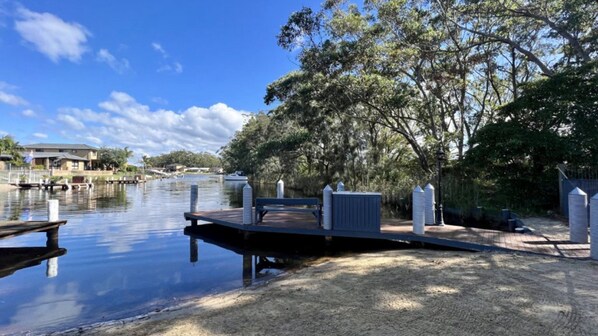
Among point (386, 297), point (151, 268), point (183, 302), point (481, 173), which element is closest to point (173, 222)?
point (151, 268)

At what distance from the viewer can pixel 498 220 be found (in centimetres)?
1158

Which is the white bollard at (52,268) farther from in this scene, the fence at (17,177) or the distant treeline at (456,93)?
the fence at (17,177)

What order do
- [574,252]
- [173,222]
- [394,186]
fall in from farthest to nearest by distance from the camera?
[394,186] < [173,222] < [574,252]

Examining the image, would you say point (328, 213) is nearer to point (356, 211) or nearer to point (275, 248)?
point (356, 211)

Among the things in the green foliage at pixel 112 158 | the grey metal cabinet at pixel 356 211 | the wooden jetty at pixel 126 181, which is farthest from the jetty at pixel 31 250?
the green foliage at pixel 112 158

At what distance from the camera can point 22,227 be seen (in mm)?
9031

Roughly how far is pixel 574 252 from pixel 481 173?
1016cm

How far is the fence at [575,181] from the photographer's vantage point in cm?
1002

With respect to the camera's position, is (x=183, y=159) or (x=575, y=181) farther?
(x=183, y=159)

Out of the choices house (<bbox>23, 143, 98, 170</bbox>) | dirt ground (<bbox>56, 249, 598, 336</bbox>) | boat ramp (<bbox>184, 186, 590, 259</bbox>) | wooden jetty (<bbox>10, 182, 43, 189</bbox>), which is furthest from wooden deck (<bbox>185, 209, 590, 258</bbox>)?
house (<bbox>23, 143, 98, 170</bbox>)

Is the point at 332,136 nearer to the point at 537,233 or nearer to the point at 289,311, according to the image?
the point at 537,233

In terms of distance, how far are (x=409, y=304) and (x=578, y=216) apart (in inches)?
191

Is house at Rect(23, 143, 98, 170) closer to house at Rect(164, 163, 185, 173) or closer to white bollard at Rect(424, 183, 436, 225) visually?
house at Rect(164, 163, 185, 173)

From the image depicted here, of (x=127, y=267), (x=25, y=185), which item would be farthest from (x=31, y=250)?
(x=25, y=185)
